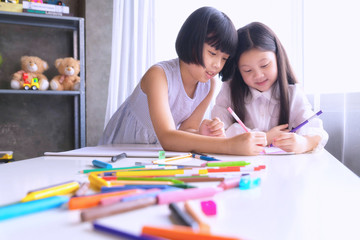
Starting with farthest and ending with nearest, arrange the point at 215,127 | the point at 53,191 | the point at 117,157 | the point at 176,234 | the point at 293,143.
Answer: the point at 215,127 → the point at 293,143 → the point at 117,157 → the point at 53,191 → the point at 176,234

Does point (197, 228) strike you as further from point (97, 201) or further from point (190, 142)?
point (190, 142)

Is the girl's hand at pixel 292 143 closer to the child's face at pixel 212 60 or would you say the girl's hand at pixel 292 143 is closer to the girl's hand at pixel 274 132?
the girl's hand at pixel 274 132

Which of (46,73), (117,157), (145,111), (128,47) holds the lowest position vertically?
(117,157)

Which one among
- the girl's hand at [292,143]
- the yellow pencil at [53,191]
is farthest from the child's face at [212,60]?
the yellow pencil at [53,191]

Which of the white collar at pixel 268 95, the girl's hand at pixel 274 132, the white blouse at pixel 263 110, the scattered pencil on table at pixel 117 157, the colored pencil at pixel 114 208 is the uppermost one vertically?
the white collar at pixel 268 95

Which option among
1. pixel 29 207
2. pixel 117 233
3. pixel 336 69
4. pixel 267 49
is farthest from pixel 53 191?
pixel 336 69

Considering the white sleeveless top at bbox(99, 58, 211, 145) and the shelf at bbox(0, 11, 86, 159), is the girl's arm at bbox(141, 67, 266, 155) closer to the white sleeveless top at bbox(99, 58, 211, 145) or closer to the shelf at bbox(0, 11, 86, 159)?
the white sleeveless top at bbox(99, 58, 211, 145)

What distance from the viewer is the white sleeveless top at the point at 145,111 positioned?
4.36 ft

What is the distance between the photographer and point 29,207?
0.34 meters

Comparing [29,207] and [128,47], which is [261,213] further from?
[128,47]

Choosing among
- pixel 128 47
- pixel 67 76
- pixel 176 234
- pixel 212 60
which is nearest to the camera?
pixel 176 234

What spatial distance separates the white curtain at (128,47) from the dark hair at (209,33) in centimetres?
104

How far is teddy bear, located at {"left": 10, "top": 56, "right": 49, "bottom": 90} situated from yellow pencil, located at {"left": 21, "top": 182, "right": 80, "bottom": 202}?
5.82 ft

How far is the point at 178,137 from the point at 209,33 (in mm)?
435
